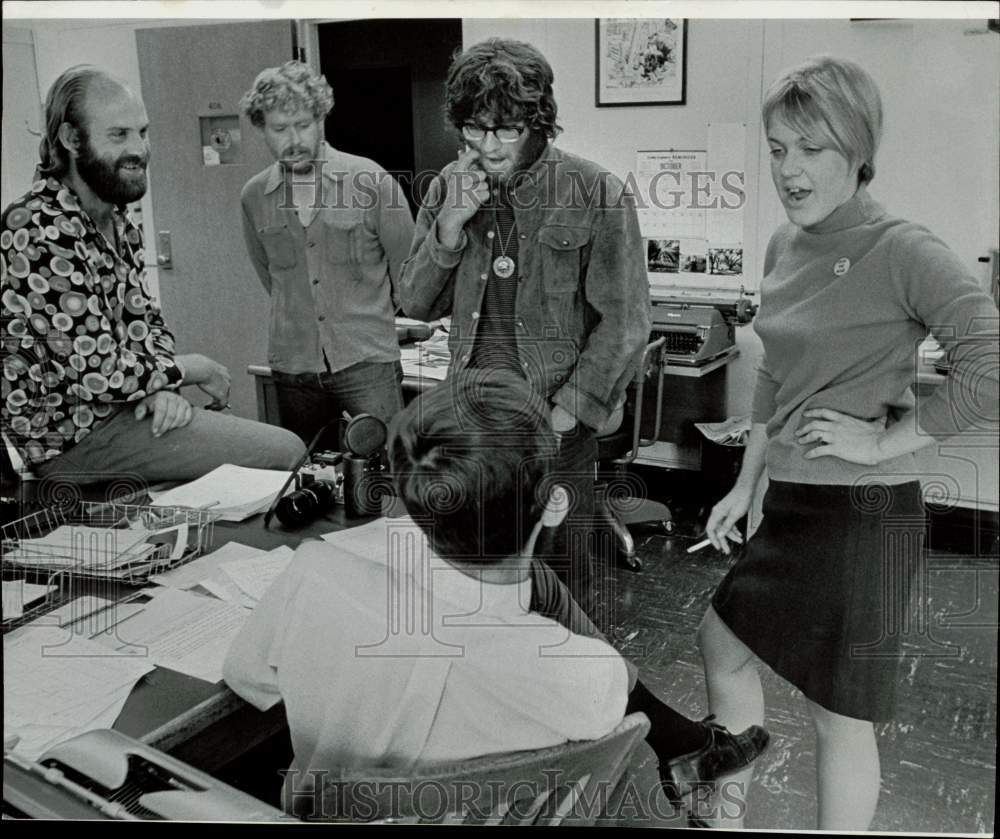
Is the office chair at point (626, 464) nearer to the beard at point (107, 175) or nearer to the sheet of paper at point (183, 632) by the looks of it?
the sheet of paper at point (183, 632)

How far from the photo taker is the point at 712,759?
1.88 m

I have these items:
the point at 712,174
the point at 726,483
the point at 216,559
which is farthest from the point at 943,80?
the point at 216,559

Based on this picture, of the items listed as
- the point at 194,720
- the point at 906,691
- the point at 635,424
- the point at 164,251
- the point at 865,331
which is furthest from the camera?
the point at 164,251

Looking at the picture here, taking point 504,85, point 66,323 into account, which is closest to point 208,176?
point 66,323

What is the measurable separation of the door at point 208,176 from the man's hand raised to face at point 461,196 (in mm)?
386

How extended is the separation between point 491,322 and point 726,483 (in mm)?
557

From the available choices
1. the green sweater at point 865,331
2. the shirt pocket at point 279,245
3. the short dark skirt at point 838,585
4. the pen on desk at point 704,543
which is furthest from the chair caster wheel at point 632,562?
the shirt pocket at point 279,245

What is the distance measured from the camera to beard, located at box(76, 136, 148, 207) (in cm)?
193

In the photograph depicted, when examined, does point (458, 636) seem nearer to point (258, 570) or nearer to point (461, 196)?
point (258, 570)

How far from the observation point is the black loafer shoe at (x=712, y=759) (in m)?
1.87

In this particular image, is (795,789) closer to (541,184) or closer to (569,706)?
(569,706)

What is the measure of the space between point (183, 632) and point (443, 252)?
0.87 meters

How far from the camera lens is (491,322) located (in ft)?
6.12

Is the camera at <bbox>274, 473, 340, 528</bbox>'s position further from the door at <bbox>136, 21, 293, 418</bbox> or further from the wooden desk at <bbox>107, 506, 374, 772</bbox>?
the wooden desk at <bbox>107, 506, 374, 772</bbox>
